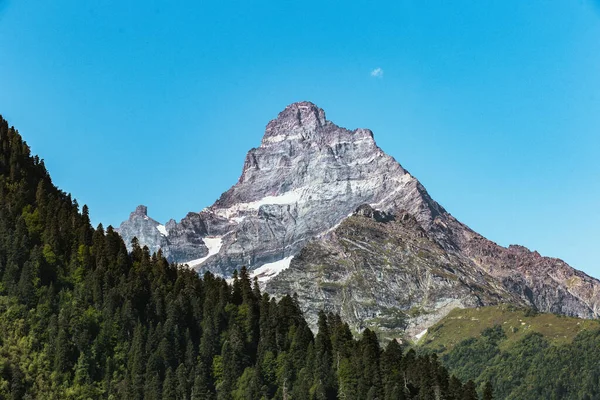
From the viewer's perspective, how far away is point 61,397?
7844 inches

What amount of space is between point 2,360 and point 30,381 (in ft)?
21.9

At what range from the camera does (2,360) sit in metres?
197

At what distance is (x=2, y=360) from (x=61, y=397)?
522 inches

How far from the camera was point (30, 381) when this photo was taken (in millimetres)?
198750

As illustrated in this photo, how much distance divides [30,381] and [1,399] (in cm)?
→ 727

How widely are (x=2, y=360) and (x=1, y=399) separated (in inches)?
312

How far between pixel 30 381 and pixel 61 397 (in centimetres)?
666

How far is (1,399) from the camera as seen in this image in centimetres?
19312
